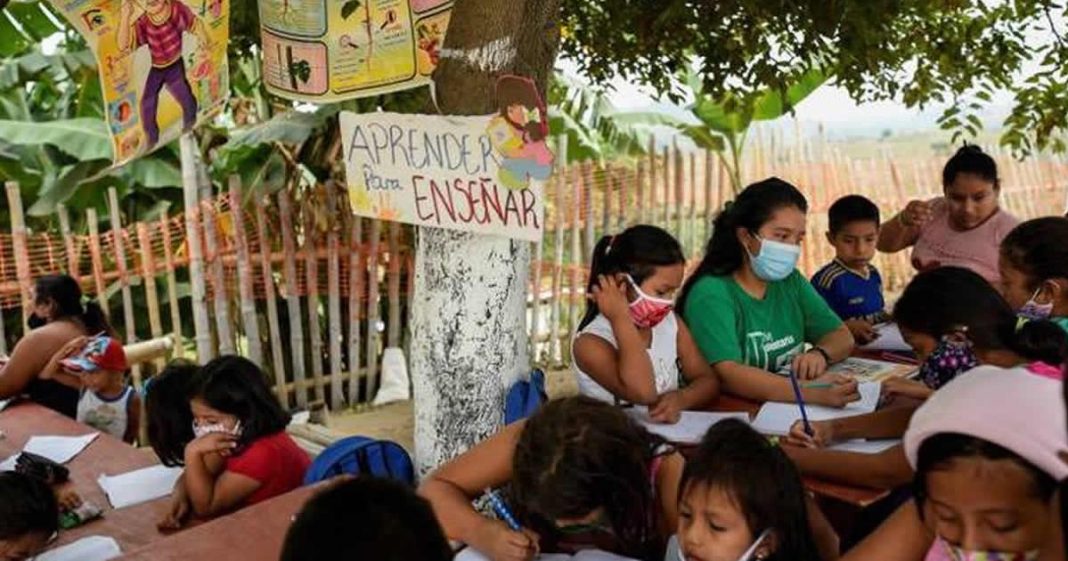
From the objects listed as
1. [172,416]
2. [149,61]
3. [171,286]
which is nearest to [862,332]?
[172,416]

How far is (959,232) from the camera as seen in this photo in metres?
4.13

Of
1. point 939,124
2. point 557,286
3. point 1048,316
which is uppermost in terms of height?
point 939,124

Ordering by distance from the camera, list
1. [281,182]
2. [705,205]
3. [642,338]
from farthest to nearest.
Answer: [705,205] < [281,182] < [642,338]

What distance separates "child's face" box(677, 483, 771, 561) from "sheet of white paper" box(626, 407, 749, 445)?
70 centimetres

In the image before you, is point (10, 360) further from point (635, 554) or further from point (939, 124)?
point (939, 124)

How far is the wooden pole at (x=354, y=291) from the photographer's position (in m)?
6.12

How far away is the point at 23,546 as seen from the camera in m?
2.18

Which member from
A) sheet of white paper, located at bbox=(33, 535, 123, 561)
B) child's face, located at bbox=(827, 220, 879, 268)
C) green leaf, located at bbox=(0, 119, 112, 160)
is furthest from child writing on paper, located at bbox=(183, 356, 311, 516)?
green leaf, located at bbox=(0, 119, 112, 160)

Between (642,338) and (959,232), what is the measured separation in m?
1.90

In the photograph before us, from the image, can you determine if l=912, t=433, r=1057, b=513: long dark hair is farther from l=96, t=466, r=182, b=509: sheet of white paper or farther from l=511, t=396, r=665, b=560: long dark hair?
l=96, t=466, r=182, b=509: sheet of white paper

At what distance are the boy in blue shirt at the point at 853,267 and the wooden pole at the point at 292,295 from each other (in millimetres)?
3223

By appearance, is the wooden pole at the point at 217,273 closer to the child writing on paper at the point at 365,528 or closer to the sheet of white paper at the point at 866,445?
the sheet of white paper at the point at 866,445

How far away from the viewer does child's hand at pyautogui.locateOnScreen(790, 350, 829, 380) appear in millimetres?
2955

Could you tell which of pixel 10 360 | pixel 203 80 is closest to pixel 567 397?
pixel 203 80
